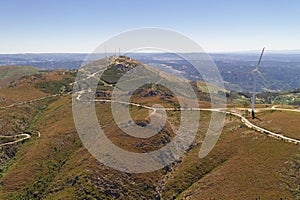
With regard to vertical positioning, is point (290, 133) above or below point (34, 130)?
above

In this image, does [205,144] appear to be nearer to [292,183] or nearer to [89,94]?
[292,183]

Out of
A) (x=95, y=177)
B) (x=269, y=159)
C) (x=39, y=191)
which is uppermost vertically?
(x=269, y=159)

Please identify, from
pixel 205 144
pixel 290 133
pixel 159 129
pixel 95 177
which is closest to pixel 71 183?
pixel 95 177

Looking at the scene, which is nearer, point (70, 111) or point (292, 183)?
point (292, 183)

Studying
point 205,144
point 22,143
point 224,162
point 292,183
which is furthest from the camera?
point 22,143

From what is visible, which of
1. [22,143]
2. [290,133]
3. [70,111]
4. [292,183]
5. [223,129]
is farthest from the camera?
[70,111]

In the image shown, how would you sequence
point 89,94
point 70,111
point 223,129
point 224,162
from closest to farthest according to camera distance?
point 224,162 → point 223,129 → point 70,111 → point 89,94

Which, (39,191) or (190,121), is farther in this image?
(190,121)

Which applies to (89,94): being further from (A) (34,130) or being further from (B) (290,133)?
(B) (290,133)

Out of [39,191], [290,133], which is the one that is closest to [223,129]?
[290,133]
